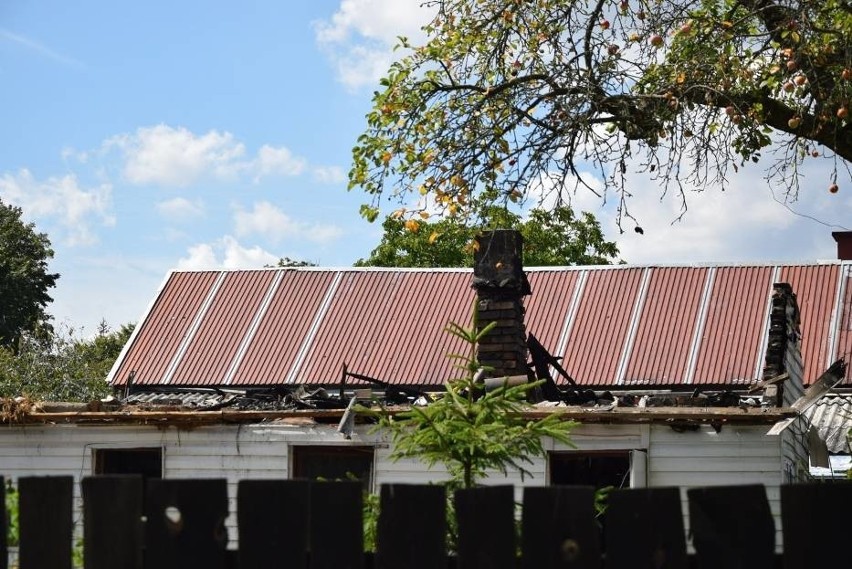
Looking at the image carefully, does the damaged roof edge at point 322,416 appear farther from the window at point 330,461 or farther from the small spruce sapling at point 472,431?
the small spruce sapling at point 472,431

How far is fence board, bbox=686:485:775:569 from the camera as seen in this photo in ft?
10.3

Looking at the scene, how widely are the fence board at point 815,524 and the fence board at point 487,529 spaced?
707 mm

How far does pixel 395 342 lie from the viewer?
28859 mm

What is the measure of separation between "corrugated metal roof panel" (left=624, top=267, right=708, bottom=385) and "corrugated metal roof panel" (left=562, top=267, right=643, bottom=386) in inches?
14.8

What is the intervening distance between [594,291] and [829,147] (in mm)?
18000

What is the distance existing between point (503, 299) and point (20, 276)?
45.0 meters

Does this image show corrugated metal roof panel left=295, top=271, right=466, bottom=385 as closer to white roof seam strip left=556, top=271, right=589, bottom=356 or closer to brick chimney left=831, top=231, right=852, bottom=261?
white roof seam strip left=556, top=271, right=589, bottom=356

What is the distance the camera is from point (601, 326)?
28.6 metres

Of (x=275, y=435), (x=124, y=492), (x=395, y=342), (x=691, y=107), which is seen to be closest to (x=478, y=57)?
(x=691, y=107)

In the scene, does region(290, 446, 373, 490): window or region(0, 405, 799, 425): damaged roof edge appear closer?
region(0, 405, 799, 425): damaged roof edge

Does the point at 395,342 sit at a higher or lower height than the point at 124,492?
higher

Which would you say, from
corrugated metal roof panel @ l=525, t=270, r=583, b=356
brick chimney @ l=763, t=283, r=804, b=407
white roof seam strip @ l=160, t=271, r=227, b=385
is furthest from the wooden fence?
white roof seam strip @ l=160, t=271, r=227, b=385

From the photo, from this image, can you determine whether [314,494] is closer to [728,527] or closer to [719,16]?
[728,527]

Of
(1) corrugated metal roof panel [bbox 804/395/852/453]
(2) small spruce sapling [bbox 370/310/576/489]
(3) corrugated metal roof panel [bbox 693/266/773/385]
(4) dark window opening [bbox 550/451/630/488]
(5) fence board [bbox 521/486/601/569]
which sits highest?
(3) corrugated metal roof panel [bbox 693/266/773/385]
